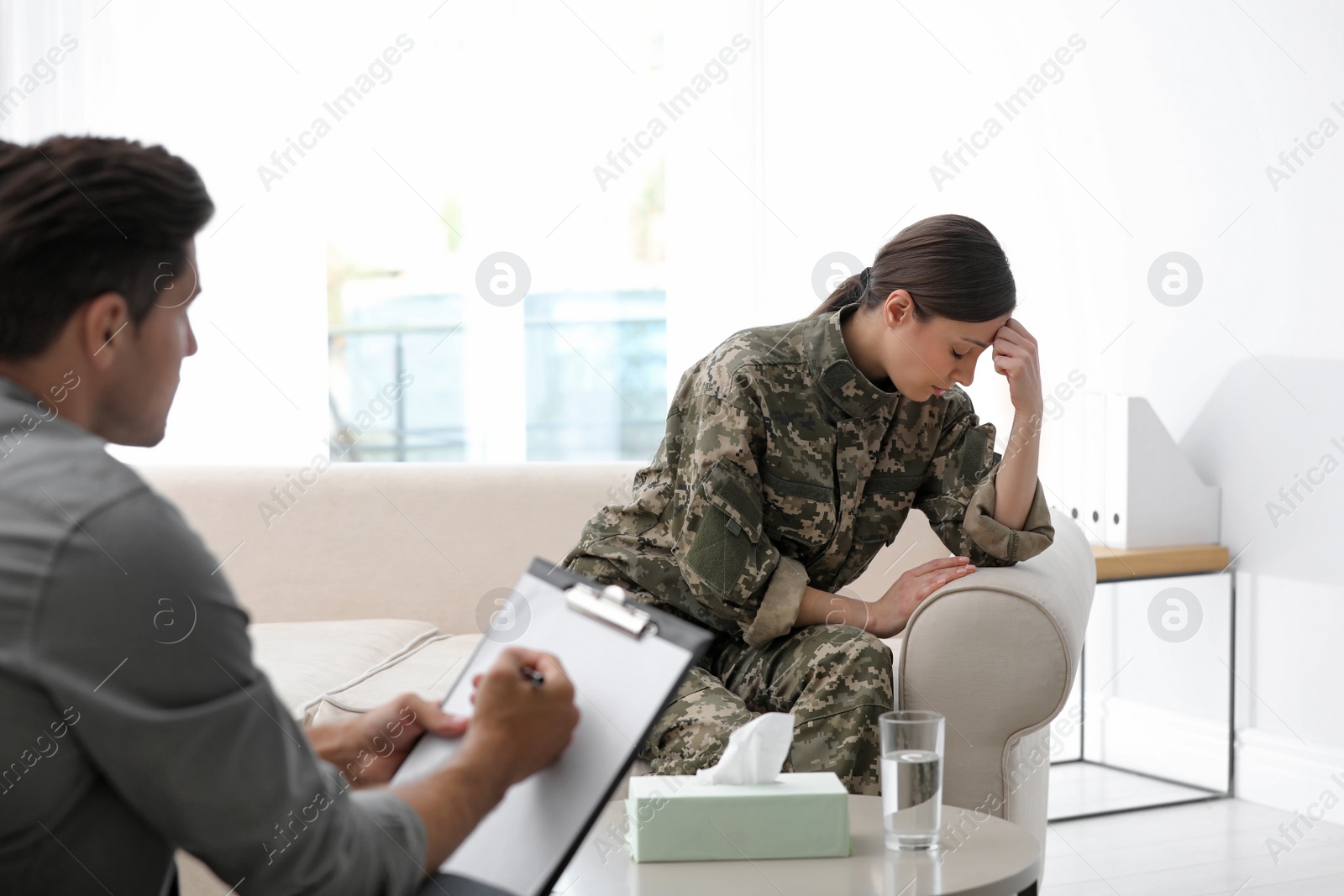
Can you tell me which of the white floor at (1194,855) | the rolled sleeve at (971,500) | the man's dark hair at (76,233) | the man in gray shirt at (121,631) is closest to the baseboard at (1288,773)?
the white floor at (1194,855)

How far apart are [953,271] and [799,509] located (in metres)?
0.37

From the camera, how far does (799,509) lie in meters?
1.60

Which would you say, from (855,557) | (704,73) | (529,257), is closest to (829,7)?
(704,73)

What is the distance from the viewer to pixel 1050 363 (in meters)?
2.91

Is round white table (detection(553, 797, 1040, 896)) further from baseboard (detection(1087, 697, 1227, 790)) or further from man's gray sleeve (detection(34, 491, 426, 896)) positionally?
baseboard (detection(1087, 697, 1227, 790))

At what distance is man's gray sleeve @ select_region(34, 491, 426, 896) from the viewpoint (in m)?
0.55

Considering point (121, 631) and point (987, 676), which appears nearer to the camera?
point (121, 631)

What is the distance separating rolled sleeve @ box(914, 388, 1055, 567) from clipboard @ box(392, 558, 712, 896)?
918mm

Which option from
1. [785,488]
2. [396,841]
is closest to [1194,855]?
[785,488]

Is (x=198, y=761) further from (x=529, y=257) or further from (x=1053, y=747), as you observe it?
(x=529, y=257)

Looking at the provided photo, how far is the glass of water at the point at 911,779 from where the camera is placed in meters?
1.01

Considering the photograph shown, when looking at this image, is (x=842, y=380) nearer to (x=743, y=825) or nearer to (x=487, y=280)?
(x=743, y=825)

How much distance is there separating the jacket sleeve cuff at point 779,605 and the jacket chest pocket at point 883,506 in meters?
0.18

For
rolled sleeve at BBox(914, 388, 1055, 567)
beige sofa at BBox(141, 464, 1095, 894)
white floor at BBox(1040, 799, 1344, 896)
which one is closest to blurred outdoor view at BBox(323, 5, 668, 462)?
beige sofa at BBox(141, 464, 1095, 894)
